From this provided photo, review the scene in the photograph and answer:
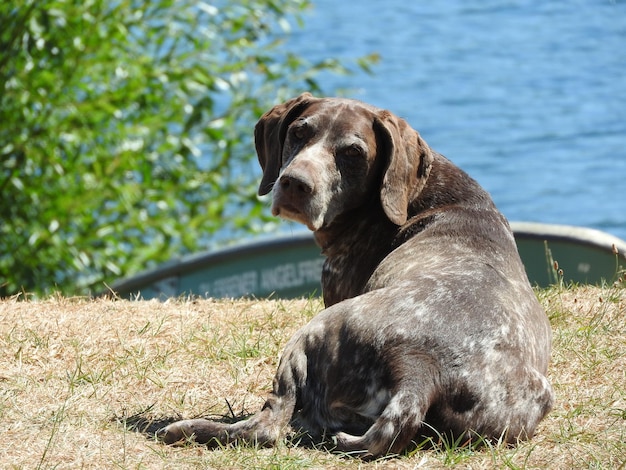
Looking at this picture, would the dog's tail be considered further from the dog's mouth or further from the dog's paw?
the dog's mouth

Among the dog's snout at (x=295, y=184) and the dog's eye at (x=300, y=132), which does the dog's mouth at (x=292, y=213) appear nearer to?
the dog's snout at (x=295, y=184)

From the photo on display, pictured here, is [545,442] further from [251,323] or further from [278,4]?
[278,4]

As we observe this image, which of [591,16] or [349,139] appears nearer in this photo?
[349,139]

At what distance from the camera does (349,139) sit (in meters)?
4.97

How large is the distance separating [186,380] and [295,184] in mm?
1031

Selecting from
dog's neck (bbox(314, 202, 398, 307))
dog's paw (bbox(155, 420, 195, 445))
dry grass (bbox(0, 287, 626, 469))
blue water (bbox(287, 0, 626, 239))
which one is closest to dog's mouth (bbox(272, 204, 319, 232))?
dog's neck (bbox(314, 202, 398, 307))

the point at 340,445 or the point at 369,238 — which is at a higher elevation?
the point at 369,238

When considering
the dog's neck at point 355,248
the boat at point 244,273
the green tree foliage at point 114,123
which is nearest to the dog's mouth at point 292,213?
the dog's neck at point 355,248

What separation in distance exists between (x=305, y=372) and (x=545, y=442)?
37.4 inches

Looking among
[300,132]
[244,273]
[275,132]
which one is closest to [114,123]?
[244,273]

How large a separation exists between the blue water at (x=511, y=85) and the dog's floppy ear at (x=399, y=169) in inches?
446

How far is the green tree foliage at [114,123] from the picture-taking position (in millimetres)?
9617

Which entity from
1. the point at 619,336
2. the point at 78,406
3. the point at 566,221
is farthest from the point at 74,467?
the point at 566,221

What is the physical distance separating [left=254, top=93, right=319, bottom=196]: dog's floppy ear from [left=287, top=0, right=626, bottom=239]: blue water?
11042mm
